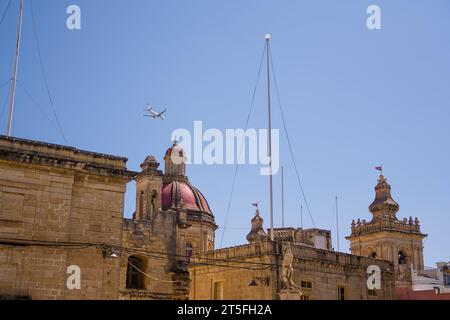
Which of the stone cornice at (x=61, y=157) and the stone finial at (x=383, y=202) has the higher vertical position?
the stone finial at (x=383, y=202)

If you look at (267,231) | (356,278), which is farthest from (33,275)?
(267,231)

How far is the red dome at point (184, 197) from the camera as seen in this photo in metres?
52.9

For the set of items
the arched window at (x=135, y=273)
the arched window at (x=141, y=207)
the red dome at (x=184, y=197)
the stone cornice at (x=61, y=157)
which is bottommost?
the arched window at (x=135, y=273)

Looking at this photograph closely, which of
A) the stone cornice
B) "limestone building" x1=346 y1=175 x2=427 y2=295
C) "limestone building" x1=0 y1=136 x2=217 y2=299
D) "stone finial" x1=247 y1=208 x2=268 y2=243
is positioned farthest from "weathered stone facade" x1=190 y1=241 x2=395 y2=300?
"stone finial" x1=247 y1=208 x2=268 y2=243

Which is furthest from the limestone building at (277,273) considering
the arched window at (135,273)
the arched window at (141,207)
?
the arched window at (141,207)

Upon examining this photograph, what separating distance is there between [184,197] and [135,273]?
14.4 m

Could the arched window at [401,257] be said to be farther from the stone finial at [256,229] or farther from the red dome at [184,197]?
the red dome at [184,197]

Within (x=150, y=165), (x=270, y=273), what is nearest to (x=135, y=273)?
(x=150, y=165)

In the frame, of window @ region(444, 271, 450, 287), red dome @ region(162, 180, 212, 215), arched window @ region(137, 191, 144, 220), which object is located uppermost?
red dome @ region(162, 180, 212, 215)

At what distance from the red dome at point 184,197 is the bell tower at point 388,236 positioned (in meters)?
15.4

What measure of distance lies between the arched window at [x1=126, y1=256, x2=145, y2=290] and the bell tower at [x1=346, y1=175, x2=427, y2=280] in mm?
25768

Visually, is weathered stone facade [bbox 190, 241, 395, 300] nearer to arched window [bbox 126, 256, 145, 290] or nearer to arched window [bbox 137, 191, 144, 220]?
arched window [bbox 126, 256, 145, 290]

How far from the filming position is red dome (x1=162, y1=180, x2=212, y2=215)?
52.9 m
